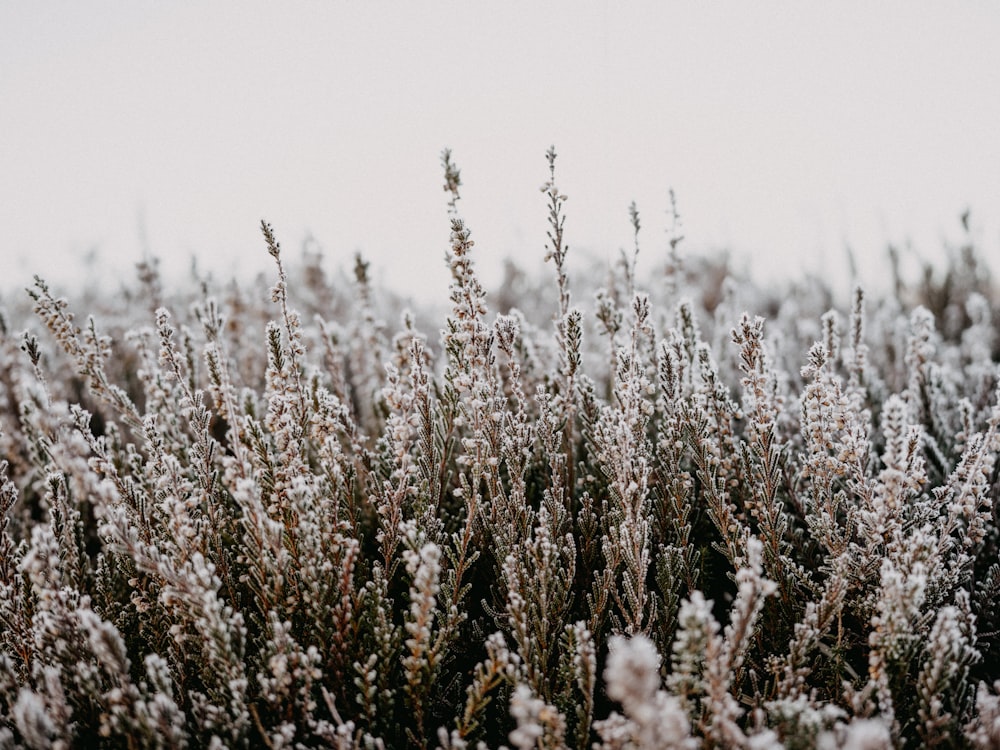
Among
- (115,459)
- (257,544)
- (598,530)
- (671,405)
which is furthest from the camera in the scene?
(115,459)

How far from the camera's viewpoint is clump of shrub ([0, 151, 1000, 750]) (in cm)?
159

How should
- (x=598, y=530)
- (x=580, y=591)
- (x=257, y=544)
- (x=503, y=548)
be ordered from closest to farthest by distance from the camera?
(x=257, y=544), (x=503, y=548), (x=580, y=591), (x=598, y=530)

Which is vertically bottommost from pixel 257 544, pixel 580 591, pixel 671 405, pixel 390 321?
pixel 580 591

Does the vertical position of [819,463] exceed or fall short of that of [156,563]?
it exceeds it

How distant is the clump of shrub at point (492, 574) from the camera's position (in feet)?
5.23

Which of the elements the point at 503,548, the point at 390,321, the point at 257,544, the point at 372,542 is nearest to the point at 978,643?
the point at 503,548

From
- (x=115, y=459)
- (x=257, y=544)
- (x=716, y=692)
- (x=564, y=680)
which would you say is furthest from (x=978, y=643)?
(x=115, y=459)

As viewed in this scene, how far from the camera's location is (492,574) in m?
2.36

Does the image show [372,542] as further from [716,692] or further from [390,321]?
[390,321]

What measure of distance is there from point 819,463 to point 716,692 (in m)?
0.89

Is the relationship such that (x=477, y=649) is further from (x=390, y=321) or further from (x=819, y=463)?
(x=390, y=321)

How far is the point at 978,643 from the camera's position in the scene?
2129 millimetres

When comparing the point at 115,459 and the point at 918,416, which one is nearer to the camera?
the point at 115,459

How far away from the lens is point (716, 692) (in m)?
1.51
